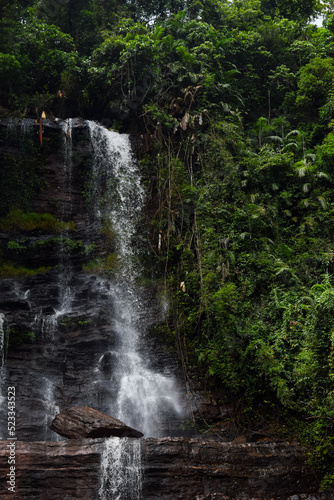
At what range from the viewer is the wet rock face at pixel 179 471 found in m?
6.99

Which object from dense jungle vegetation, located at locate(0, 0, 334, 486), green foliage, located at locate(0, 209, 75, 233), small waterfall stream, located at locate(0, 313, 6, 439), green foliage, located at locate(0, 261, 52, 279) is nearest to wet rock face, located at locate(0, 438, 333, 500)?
dense jungle vegetation, located at locate(0, 0, 334, 486)

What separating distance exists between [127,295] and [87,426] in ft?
17.4

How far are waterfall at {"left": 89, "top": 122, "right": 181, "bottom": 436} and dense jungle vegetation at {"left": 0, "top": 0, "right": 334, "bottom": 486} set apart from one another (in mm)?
816

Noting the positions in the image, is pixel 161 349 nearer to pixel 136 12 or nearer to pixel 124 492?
pixel 124 492

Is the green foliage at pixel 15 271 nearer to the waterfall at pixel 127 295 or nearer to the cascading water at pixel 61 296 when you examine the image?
the cascading water at pixel 61 296

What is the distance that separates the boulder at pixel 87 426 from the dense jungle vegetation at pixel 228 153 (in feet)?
9.54

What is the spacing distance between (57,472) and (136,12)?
22.2m

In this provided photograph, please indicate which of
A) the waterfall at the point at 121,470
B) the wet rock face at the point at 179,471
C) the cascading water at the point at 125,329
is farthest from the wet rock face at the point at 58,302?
the waterfall at the point at 121,470

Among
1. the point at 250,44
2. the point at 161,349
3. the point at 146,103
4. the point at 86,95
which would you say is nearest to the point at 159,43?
the point at 146,103

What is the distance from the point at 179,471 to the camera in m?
7.35

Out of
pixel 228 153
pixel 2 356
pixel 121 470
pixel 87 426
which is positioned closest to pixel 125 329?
pixel 2 356

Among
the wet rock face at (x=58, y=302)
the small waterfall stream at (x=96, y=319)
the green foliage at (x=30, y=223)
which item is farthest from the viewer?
the green foliage at (x=30, y=223)

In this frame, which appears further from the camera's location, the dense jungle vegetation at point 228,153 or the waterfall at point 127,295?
the waterfall at point 127,295

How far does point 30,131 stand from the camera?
15094 millimetres
